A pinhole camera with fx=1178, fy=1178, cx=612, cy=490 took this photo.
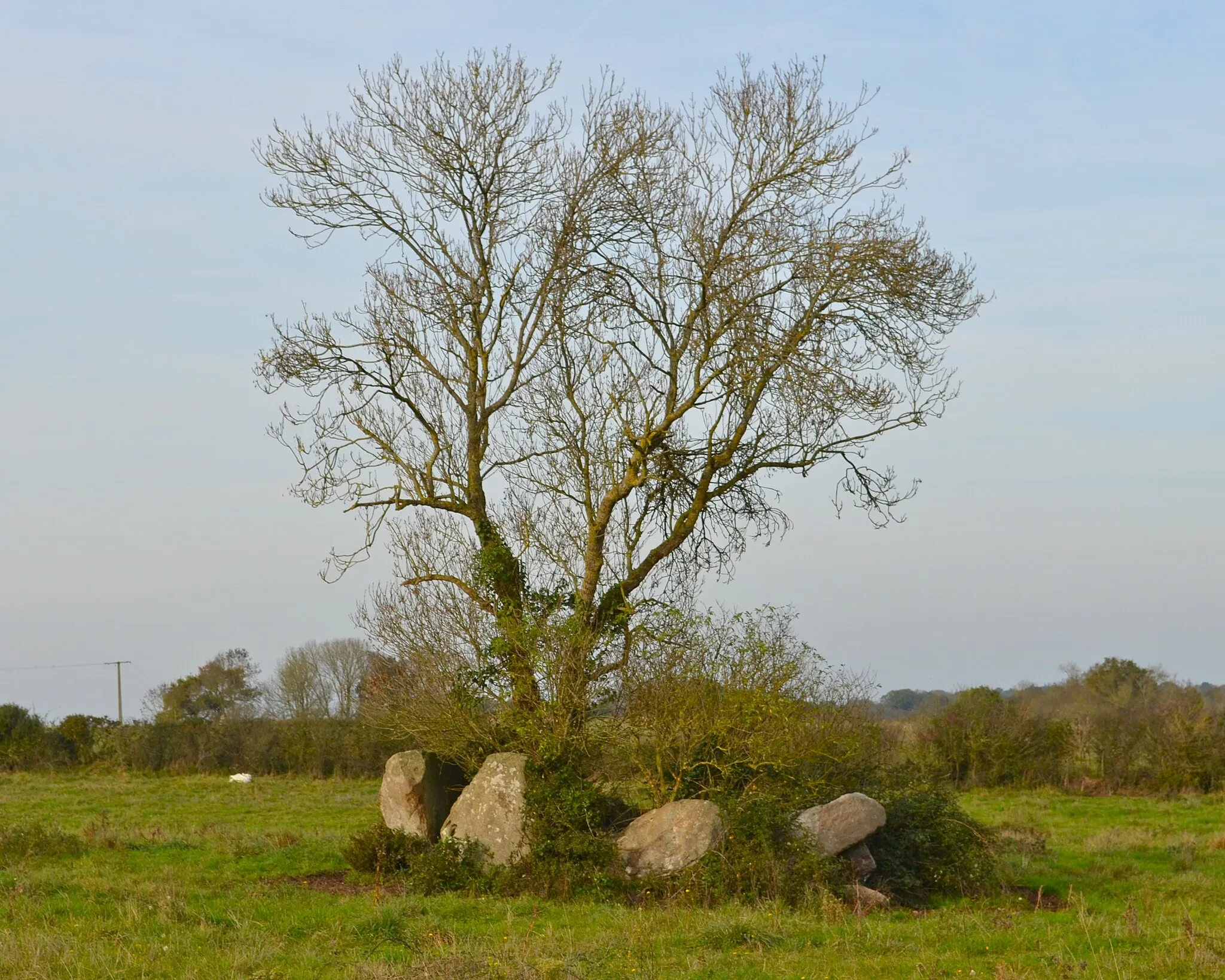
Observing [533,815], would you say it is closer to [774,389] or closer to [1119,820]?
[774,389]

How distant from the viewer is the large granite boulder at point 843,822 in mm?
14375

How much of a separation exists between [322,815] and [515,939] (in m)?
15.6

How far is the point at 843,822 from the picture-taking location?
14.5m

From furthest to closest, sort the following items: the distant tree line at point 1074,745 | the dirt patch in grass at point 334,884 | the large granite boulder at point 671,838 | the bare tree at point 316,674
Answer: the bare tree at point 316,674, the distant tree line at point 1074,745, the dirt patch in grass at point 334,884, the large granite boulder at point 671,838

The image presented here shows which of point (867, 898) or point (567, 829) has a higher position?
point (567, 829)

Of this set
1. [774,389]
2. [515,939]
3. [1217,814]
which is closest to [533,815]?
[515,939]

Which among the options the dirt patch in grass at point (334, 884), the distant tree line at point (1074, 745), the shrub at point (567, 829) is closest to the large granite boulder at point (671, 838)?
the shrub at point (567, 829)

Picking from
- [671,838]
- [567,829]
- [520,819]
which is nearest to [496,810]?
[520,819]

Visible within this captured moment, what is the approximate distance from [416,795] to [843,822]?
6.21 meters

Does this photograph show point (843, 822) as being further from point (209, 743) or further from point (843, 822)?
point (209, 743)

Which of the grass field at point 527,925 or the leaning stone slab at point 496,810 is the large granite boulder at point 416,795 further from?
the grass field at point 527,925

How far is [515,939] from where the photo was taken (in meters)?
10.9

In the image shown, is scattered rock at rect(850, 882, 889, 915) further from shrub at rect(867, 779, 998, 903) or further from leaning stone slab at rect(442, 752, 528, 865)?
leaning stone slab at rect(442, 752, 528, 865)

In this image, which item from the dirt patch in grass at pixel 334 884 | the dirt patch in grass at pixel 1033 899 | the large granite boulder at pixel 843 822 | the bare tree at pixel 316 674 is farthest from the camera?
the bare tree at pixel 316 674
